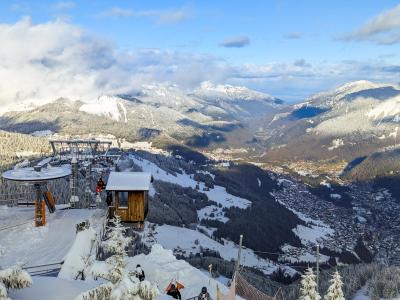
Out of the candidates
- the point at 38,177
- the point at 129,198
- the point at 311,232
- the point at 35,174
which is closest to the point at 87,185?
the point at 129,198

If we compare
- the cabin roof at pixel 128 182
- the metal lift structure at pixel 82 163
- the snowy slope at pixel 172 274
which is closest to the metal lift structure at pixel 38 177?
the cabin roof at pixel 128 182

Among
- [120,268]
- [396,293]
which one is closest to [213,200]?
[396,293]

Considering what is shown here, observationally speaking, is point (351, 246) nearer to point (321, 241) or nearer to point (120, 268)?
point (321, 241)

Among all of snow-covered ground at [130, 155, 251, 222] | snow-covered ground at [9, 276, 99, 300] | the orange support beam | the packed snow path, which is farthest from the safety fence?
snow-covered ground at [130, 155, 251, 222]

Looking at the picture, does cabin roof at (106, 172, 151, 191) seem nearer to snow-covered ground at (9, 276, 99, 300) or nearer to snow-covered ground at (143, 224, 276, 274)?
snow-covered ground at (9, 276, 99, 300)

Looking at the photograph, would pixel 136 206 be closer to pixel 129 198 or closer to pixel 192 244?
pixel 129 198

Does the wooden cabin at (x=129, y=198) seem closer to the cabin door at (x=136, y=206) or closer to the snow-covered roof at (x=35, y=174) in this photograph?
the cabin door at (x=136, y=206)
